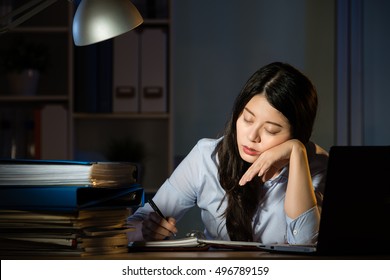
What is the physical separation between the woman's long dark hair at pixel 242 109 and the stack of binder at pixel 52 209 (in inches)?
30.7

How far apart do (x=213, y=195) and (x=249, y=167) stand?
20cm

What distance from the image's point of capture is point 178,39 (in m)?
3.62

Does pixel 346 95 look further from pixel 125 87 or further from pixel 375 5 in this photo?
pixel 125 87

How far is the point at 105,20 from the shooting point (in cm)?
142

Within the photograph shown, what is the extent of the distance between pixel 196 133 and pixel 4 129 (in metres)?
0.95

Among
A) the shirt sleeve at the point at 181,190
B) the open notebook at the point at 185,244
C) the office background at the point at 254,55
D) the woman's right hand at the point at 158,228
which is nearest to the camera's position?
the open notebook at the point at 185,244

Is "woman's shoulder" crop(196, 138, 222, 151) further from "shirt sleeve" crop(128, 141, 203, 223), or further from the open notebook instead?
the open notebook

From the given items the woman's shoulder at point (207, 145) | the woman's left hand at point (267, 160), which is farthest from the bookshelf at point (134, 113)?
the woman's left hand at point (267, 160)

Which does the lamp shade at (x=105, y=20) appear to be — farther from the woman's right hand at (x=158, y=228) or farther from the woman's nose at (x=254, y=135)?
the woman's nose at (x=254, y=135)

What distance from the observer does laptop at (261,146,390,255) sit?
121 cm

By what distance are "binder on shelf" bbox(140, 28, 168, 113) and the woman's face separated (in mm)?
1340

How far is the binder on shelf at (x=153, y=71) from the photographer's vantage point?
10.9 feet

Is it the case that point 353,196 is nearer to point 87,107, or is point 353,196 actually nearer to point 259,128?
point 259,128

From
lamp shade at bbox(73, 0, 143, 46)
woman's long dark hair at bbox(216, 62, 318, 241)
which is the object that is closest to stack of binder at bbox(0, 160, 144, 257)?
lamp shade at bbox(73, 0, 143, 46)
